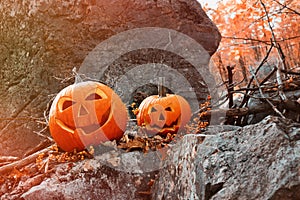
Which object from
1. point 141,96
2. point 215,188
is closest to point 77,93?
point 215,188

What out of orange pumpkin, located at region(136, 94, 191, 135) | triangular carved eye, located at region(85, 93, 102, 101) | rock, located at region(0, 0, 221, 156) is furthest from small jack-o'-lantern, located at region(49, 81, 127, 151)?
rock, located at region(0, 0, 221, 156)

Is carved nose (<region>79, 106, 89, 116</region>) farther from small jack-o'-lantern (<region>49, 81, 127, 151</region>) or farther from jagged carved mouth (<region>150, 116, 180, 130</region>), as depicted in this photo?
jagged carved mouth (<region>150, 116, 180, 130</region>)

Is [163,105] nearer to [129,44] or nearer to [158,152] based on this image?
[158,152]

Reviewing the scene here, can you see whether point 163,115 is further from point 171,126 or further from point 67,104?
point 67,104

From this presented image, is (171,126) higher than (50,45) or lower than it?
lower

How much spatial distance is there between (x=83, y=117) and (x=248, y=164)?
2.98 feet

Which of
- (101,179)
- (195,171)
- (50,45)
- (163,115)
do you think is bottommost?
(101,179)

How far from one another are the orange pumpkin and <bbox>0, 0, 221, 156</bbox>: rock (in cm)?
93

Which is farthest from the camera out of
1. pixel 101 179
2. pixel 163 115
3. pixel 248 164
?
pixel 163 115

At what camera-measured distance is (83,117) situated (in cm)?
157

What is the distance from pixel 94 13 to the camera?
3.24m

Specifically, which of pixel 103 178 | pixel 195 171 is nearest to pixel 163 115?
pixel 103 178

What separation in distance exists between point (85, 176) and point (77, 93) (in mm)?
424

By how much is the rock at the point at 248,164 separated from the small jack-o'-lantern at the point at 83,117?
0.57 metres
